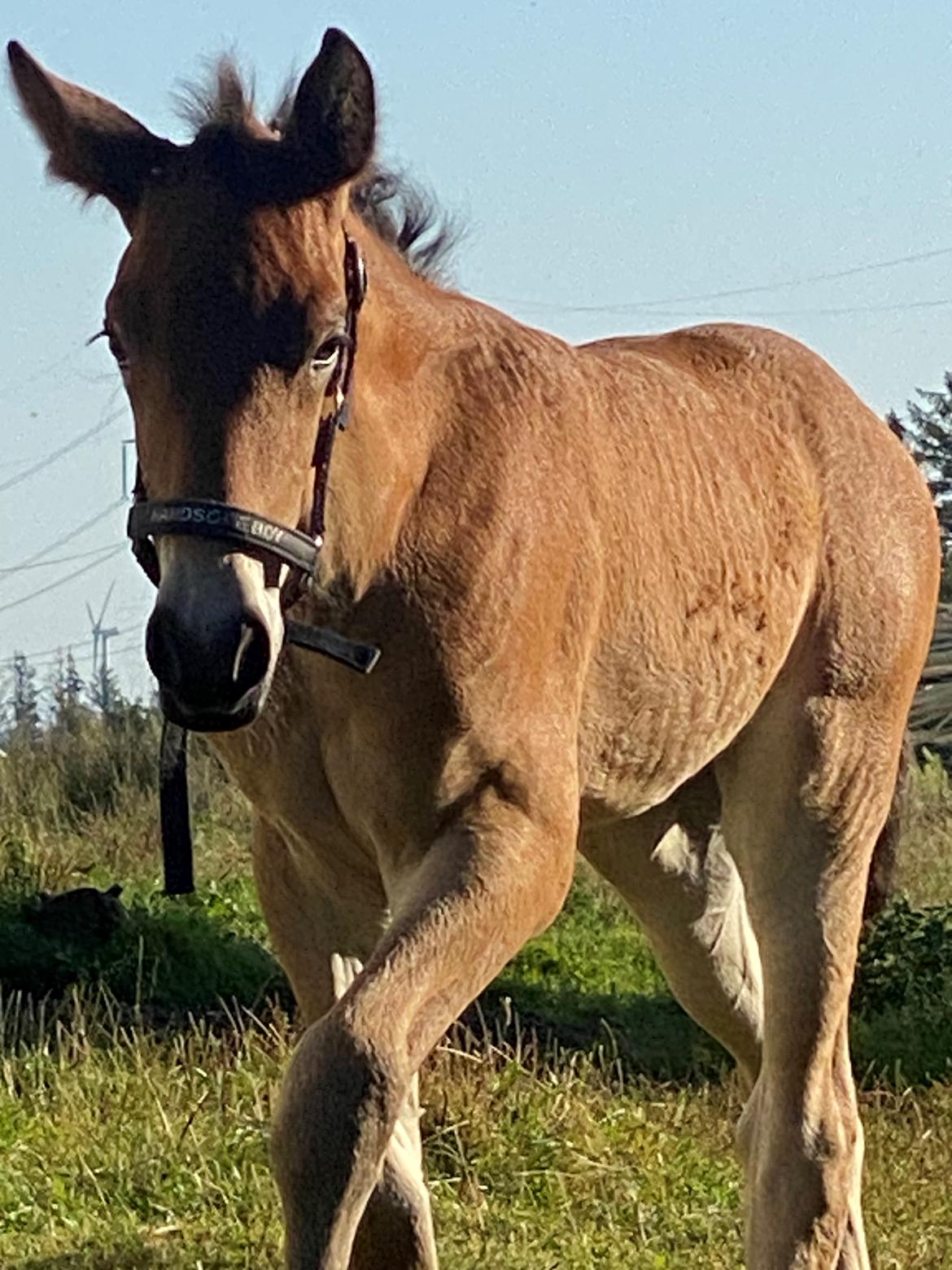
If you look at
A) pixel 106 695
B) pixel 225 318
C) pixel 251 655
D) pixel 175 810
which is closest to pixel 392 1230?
pixel 175 810

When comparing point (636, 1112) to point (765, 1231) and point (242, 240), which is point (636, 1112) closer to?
point (765, 1231)

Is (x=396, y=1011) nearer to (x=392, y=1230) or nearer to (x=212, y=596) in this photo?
(x=212, y=596)

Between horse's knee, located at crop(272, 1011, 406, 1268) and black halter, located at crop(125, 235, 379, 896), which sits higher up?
black halter, located at crop(125, 235, 379, 896)

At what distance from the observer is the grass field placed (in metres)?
6.61

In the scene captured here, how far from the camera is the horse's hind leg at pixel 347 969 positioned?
514cm

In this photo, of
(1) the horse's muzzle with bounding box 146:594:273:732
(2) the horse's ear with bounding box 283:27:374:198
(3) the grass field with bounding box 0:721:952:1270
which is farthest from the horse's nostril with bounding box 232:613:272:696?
(3) the grass field with bounding box 0:721:952:1270

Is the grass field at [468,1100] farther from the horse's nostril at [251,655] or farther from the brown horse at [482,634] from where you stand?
the horse's nostril at [251,655]

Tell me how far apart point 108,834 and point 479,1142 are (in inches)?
257

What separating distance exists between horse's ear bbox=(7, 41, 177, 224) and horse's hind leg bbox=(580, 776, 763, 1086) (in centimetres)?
244

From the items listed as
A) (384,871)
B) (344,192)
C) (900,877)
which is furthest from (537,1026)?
(344,192)

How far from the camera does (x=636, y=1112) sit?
25.8 feet

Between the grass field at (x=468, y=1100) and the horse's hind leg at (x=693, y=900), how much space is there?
2.28 ft

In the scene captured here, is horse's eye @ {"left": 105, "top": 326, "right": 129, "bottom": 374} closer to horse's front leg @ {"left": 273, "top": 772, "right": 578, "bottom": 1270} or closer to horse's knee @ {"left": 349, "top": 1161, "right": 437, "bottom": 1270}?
horse's front leg @ {"left": 273, "top": 772, "right": 578, "bottom": 1270}

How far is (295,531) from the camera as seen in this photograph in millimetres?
4246
